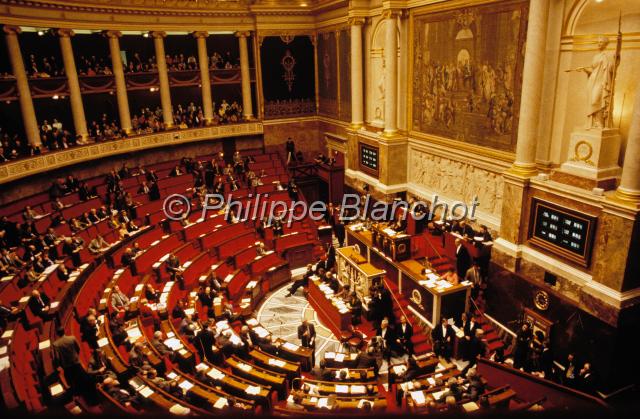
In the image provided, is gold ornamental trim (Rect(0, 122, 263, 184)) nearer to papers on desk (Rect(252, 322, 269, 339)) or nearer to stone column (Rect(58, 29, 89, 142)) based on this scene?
stone column (Rect(58, 29, 89, 142))

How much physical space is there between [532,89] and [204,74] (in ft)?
55.3

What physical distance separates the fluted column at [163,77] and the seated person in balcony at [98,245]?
951cm

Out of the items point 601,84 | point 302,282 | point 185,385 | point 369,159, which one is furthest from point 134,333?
point 601,84

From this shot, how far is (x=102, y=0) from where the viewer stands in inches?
742

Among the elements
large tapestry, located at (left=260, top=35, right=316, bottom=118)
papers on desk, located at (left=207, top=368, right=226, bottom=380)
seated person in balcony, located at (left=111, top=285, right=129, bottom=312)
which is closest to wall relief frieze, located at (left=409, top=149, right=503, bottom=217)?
papers on desk, located at (left=207, top=368, right=226, bottom=380)

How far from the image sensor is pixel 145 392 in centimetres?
855

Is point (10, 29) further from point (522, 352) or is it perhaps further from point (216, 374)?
point (522, 352)

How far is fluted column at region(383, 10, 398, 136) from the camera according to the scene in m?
16.9

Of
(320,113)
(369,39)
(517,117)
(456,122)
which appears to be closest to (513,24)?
(517,117)

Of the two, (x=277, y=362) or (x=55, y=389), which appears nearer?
(x=55, y=389)

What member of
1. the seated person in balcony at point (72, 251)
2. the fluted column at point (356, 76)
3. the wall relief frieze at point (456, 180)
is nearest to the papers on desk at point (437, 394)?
the wall relief frieze at point (456, 180)

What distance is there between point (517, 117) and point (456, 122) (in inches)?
106

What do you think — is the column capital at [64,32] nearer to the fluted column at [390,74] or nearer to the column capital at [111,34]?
the column capital at [111,34]

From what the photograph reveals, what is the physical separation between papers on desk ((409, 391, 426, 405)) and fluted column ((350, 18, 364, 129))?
13.8 meters
